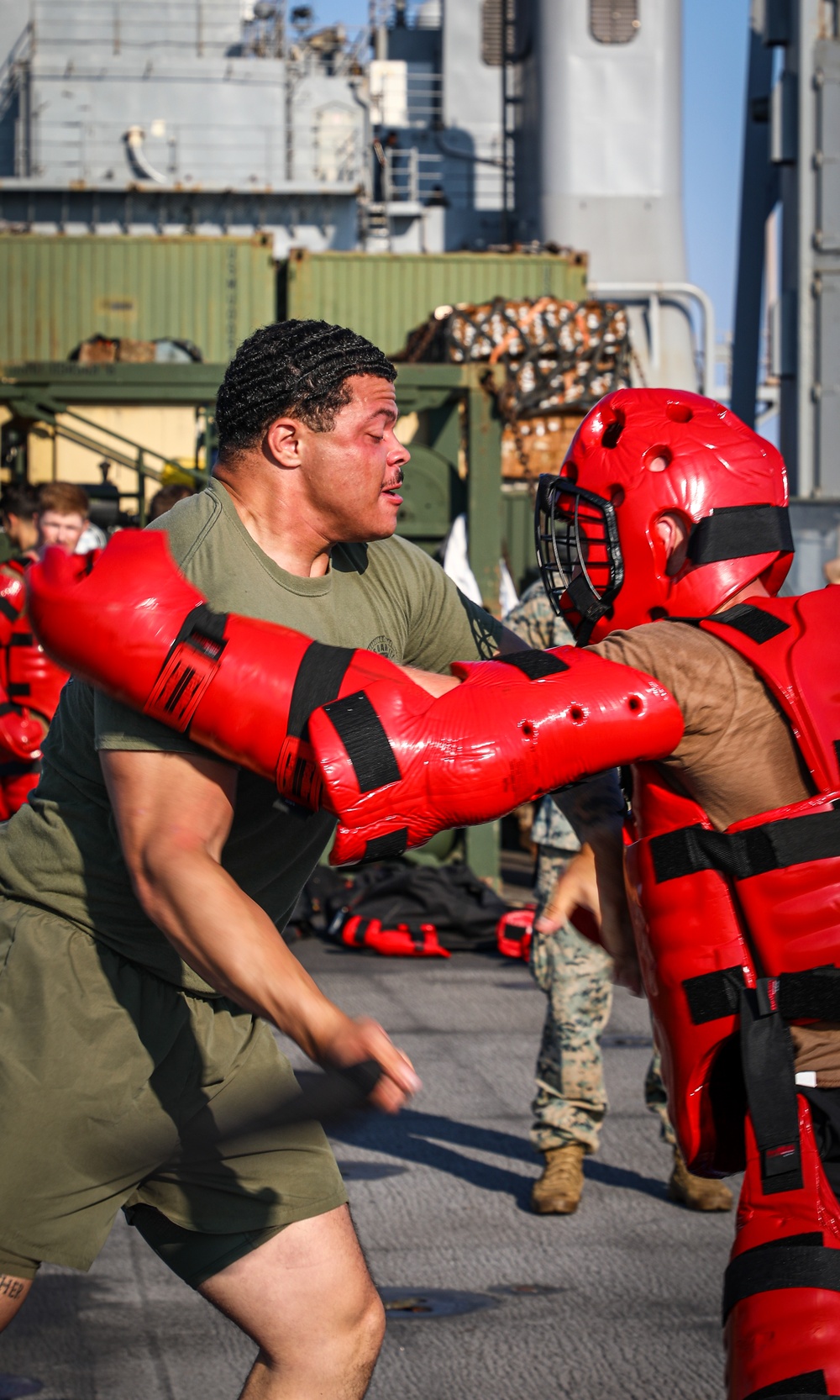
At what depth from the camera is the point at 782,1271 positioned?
2043 millimetres

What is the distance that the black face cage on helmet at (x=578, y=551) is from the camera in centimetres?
252

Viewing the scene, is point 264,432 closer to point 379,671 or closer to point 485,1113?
point 379,671

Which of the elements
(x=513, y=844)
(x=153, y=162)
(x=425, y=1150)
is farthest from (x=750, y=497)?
(x=153, y=162)

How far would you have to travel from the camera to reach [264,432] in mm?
2602

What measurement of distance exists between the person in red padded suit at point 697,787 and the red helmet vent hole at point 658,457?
0.30 metres

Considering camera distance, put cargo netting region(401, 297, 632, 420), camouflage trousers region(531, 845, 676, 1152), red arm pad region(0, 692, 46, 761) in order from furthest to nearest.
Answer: cargo netting region(401, 297, 632, 420)
red arm pad region(0, 692, 46, 761)
camouflage trousers region(531, 845, 676, 1152)

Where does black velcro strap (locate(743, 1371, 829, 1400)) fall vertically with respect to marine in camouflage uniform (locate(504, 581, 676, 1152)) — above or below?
above

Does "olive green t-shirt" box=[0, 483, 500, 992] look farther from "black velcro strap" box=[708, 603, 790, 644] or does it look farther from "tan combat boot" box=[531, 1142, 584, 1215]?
"tan combat boot" box=[531, 1142, 584, 1215]

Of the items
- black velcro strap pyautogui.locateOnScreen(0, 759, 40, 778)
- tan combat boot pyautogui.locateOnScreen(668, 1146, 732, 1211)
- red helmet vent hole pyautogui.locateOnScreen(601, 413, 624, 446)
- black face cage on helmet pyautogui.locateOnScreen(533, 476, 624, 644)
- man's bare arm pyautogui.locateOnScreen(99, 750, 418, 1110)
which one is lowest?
tan combat boot pyautogui.locateOnScreen(668, 1146, 732, 1211)

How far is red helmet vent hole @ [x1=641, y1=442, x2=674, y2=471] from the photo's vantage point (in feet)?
8.21

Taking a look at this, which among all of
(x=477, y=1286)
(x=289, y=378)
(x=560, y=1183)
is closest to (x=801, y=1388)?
(x=289, y=378)

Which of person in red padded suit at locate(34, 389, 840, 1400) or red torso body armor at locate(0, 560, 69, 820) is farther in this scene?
red torso body armor at locate(0, 560, 69, 820)

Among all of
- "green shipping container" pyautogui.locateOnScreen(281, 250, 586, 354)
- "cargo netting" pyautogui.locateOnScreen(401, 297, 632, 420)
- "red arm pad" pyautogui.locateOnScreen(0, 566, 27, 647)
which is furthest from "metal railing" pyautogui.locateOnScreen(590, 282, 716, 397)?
"red arm pad" pyautogui.locateOnScreen(0, 566, 27, 647)

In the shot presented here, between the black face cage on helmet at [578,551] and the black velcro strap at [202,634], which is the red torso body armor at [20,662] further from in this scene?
the black velcro strap at [202,634]
